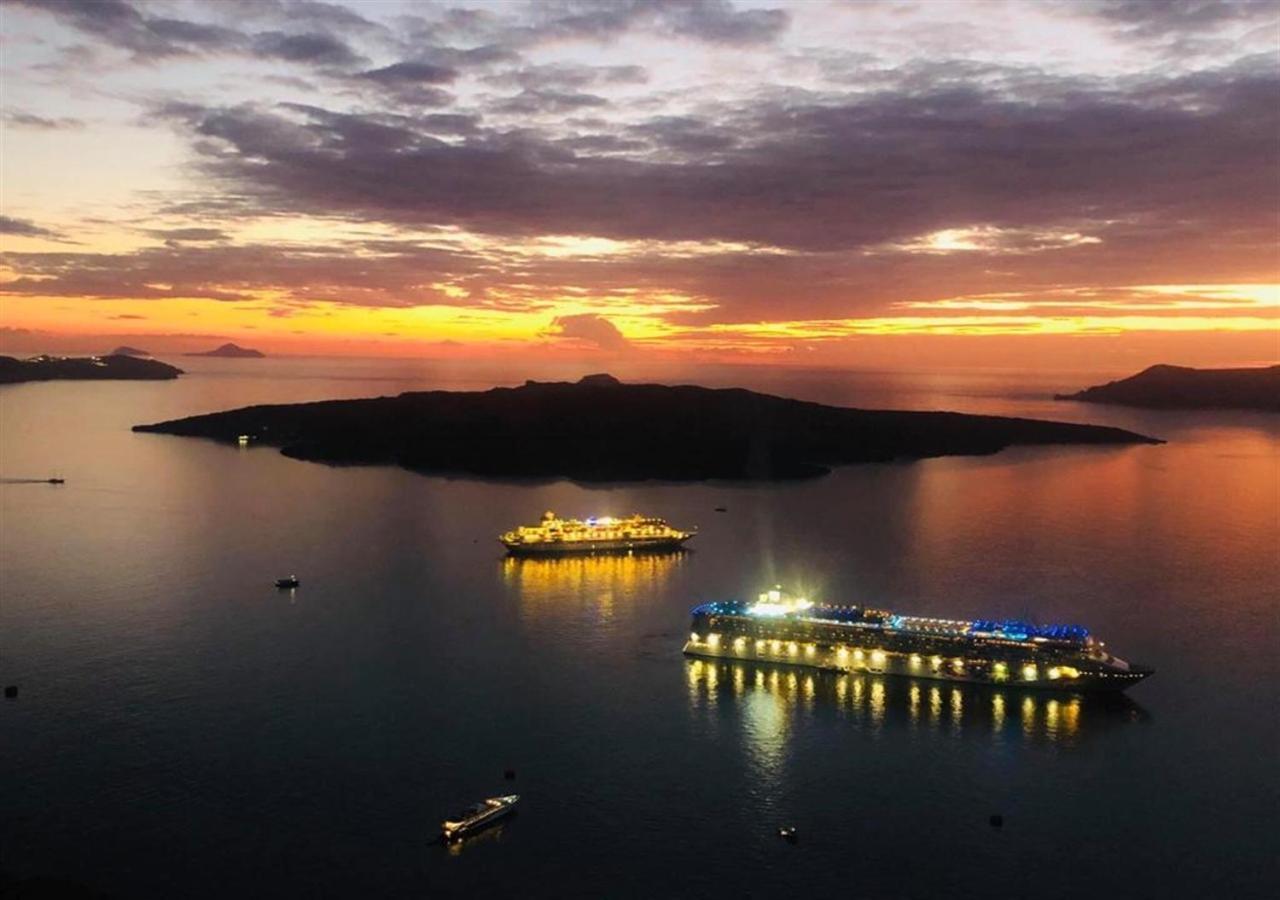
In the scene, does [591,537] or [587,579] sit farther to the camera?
[591,537]

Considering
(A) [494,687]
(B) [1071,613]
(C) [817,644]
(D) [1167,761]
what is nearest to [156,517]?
(A) [494,687]

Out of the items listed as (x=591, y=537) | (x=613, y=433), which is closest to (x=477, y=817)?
(x=591, y=537)

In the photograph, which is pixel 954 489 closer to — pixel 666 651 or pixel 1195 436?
pixel 666 651

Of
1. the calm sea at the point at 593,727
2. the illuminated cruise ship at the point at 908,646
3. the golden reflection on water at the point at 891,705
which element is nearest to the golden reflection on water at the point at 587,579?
the calm sea at the point at 593,727

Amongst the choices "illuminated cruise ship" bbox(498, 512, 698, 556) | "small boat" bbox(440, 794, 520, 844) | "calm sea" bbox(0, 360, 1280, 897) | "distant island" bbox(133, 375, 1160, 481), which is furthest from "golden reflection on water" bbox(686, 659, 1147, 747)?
"distant island" bbox(133, 375, 1160, 481)

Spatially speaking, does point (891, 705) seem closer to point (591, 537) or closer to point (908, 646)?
point (908, 646)

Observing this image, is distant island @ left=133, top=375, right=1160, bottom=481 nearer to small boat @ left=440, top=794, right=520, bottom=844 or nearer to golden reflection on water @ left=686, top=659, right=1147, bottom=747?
golden reflection on water @ left=686, top=659, right=1147, bottom=747

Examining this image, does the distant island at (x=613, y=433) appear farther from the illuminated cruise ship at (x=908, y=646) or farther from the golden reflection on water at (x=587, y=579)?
the illuminated cruise ship at (x=908, y=646)
